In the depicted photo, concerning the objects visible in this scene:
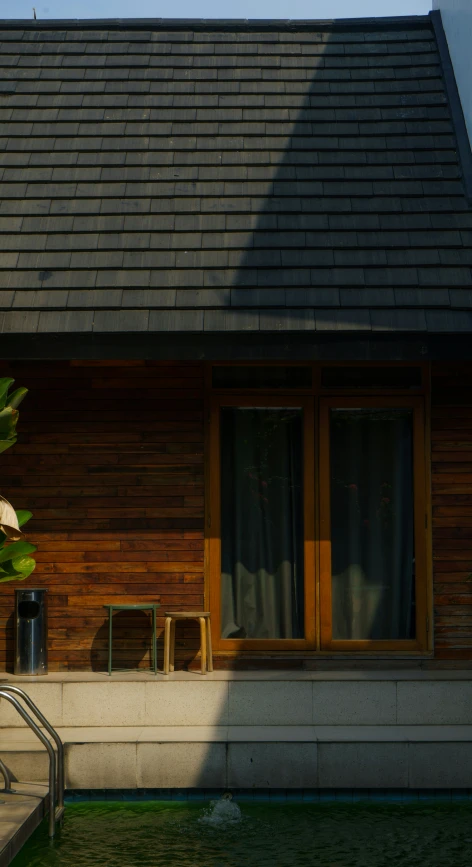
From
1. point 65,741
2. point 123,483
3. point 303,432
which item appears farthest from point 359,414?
point 65,741

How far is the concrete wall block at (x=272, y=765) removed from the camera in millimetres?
7254

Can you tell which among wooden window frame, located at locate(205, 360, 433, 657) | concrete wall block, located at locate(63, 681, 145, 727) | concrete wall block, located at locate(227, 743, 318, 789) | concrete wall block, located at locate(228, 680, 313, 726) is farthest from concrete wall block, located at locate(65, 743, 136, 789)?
wooden window frame, located at locate(205, 360, 433, 657)

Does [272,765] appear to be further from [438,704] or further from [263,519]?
[263,519]

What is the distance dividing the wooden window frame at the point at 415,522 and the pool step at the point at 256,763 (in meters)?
1.67

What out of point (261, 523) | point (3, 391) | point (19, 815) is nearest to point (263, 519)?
point (261, 523)

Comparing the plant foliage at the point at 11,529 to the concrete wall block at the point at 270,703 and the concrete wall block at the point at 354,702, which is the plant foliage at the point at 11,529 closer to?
the concrete wall block at the point at 270,703

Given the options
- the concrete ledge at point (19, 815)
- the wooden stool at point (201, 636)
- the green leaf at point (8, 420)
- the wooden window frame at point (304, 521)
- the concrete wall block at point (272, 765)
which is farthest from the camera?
the wooden window frame at point (304, 521)

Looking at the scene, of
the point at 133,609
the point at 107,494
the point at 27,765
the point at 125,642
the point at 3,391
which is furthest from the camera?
the point at 107,494

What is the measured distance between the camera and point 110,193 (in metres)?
9.39

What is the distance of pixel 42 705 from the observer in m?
8.21

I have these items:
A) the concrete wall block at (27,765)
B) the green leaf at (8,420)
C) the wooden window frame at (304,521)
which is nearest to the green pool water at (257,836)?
the concrete wall block at (27,765)

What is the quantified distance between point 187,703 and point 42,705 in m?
1.16

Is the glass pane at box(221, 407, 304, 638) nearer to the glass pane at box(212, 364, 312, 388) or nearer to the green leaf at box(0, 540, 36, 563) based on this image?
the glass pane at box(212, 364, 312, 388)

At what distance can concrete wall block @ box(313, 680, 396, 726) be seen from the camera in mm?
8203
